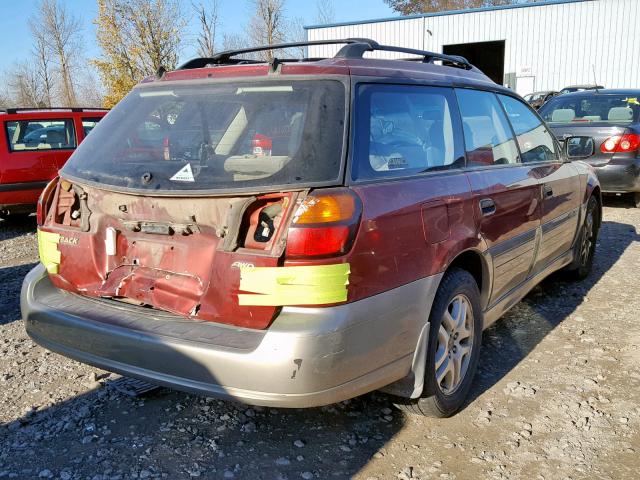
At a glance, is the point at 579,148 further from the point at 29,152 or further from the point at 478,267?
the point at 29,152

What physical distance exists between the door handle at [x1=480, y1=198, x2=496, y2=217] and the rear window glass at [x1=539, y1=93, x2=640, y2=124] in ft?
20.1

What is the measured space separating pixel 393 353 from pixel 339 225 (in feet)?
2.08

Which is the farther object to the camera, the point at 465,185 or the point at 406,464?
the point at 465,185

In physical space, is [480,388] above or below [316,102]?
below

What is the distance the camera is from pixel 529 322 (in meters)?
4.34

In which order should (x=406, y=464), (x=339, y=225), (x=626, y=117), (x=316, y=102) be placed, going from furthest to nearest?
1. (x=626, y=117)
2. (x=406, y=464)
3. (x=316, y=102)
4. (x=339, y=225)

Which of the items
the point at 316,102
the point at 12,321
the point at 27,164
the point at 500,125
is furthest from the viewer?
the point at 27,164

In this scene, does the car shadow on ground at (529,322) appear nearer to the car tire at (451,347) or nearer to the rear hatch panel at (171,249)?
the car tire at (451,347)

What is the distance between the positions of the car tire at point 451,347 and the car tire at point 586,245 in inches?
88.3

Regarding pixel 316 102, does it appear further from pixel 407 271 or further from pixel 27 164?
pixel 27 164

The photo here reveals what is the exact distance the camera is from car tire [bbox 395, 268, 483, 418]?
2717mm

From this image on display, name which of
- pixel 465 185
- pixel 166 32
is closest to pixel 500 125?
pixel 465 185

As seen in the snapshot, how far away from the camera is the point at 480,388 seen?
331 cm

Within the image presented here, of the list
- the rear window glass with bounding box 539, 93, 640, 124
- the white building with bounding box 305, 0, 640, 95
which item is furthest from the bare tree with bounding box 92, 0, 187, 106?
the rear window glass with bounding box 539, 93, 640, 124
